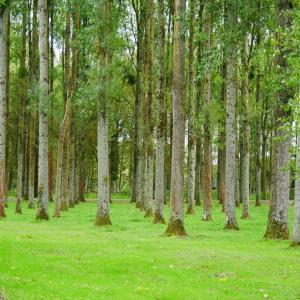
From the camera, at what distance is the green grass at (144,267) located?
964cm

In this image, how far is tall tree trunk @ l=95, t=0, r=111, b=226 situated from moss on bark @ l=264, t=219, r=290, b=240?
7493 millimetres

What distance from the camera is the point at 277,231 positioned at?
18406mm

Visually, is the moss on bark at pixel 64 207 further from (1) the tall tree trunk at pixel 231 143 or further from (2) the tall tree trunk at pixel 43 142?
(1) the tall tree trunk at pixel 231 143

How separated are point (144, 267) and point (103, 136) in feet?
37.5

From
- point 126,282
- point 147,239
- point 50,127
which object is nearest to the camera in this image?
point 126,282

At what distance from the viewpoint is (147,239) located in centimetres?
1797

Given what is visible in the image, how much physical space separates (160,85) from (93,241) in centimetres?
1073

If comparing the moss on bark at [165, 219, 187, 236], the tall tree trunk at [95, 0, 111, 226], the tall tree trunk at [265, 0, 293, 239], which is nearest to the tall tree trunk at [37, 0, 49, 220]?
the tall tree trunk at [95, 0, 111, 226]

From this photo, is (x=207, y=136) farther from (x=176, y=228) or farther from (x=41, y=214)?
(x=176, y=228)

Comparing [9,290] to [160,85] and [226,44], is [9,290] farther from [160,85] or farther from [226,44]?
[160,85]

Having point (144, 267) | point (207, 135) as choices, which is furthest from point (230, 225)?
point (144, 267)

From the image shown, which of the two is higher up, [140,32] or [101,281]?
[140,32]

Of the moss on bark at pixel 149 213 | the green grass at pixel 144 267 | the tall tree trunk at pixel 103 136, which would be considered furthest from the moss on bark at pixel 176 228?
the moss on bark at pixel 149 213

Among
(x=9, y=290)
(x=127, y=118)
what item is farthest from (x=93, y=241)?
(x=127, y=118)
